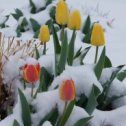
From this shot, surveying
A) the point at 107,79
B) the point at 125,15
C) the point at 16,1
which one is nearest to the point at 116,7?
the point at 125,15

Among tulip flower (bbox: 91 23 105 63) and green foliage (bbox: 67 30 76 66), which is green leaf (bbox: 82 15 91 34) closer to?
green foliage (bbox: 67 30 76 66)

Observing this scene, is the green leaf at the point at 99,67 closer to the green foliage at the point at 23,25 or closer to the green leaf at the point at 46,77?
the green leaf at the point at 46,77

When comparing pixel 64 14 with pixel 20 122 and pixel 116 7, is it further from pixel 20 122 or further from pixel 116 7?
pixel 116 7

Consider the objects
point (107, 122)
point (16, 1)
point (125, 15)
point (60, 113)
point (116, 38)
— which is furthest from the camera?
point (16, 1)

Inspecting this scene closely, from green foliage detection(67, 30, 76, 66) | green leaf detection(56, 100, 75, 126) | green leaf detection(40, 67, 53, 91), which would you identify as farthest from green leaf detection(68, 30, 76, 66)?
green leaf detection(56, 100, 75, 126)

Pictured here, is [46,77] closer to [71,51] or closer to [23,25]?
[71,51]

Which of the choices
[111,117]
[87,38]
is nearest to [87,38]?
[87,38]
